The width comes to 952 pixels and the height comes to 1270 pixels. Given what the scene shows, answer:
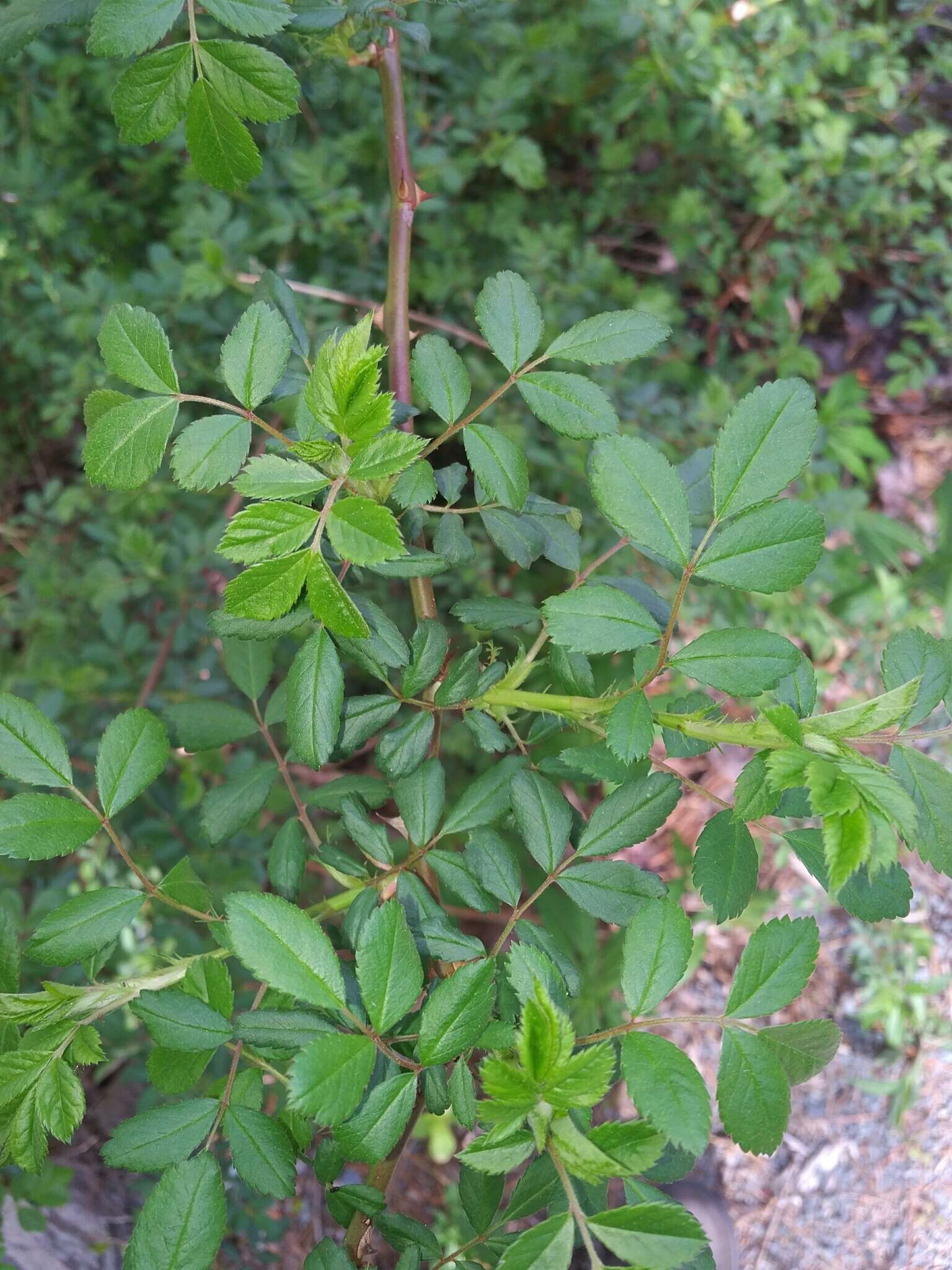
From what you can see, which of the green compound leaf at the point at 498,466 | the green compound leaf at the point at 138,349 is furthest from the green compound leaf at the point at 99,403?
the green compound leaf at the point at 498,466

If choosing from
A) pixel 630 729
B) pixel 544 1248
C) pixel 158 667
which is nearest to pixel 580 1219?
pixel 544 1248

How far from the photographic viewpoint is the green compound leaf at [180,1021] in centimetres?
81

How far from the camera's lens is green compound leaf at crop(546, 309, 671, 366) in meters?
0.92

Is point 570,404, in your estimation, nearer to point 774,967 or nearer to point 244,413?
point 244,413

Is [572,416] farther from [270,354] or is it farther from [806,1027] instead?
[806,1027]

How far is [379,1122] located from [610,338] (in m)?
0.77

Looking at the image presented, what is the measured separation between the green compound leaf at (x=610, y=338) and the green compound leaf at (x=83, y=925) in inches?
28.1

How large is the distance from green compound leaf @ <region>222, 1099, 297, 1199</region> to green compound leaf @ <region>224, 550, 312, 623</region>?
477 millimetres

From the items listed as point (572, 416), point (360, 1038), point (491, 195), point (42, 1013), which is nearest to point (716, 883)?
point (360, 1038)

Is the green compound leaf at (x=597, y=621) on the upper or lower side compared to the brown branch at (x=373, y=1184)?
upper

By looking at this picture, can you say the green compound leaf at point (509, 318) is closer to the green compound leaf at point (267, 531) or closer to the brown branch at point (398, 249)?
the brown branch at point (398, 249)

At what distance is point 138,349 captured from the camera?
2.89ft

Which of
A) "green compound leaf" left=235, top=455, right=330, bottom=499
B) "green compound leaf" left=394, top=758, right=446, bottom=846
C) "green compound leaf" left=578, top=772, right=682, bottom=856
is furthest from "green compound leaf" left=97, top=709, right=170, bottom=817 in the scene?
"green compound leaf" left=578, top=772, right=682, bottom=856

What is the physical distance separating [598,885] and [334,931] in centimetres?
30
